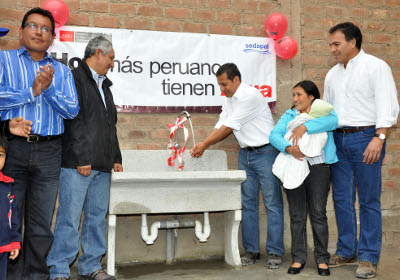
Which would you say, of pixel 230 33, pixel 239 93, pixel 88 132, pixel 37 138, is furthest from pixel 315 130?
pixel 37 138

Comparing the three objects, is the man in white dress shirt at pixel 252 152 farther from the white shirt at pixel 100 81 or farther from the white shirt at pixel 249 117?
the white shirt at pixel 100 81

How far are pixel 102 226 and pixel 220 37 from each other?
7.06 feet

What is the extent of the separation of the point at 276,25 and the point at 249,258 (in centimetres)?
223

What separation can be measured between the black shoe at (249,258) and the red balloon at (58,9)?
2.62 metres

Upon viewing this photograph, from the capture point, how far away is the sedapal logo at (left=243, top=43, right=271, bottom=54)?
175 inches

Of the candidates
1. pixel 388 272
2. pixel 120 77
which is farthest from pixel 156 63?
pixel 388 272

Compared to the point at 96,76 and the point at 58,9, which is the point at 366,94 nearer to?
the point at 96,76

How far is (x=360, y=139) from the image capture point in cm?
358

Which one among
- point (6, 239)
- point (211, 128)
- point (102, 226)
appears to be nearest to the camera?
point (6, 239)

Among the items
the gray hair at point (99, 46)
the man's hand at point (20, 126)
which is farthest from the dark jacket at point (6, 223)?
the gray hair at point (99, 46)

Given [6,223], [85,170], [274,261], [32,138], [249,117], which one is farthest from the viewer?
[249,117]

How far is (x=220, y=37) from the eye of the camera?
438 centimetres

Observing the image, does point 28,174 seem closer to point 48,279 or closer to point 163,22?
point 48,279

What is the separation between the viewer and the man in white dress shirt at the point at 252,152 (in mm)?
3906
